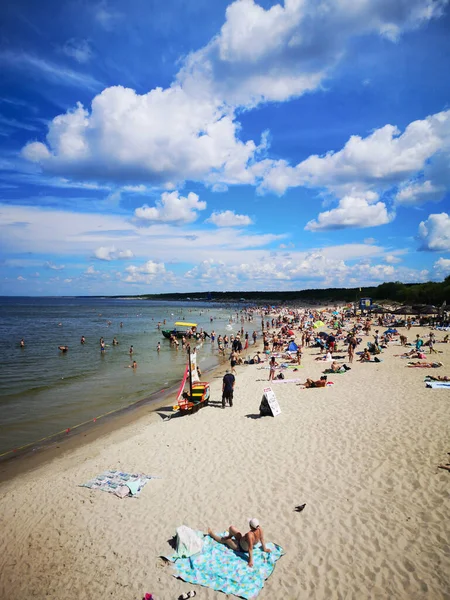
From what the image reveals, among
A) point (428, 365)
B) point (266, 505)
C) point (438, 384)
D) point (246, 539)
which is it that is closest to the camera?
point (246, 539)

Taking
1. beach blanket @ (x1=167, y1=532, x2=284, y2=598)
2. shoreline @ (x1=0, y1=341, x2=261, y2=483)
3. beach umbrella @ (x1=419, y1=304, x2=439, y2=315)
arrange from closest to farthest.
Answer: beach blanket @ (x1=167, y1=532, x2=284, y2=598) → shoreline @ (x1=0, y1=341, x2=261, y2=483) → beach umbrella @ (x1=419, y1=304, x2=439, y2=315)

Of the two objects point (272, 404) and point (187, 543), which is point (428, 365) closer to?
point (272, 404)

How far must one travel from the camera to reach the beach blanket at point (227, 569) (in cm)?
502

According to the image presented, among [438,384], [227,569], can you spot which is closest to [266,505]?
[227,569]

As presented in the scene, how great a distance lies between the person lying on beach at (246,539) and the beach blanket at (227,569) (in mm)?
72

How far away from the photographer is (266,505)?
22.7ft

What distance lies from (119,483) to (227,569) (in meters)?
3.88

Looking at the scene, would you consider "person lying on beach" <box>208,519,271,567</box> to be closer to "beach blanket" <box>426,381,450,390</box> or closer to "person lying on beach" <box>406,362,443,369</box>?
"beach blanket" <box>426,381,450,390</box>

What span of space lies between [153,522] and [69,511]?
219 centimetres

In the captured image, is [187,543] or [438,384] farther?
[438,384]

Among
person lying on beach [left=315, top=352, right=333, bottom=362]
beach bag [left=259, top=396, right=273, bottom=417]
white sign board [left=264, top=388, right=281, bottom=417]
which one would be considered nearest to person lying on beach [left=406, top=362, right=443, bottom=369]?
person lying on beach [left=315, top=352, right=333, bottom=362]

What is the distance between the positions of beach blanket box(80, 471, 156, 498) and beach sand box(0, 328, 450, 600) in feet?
0.56

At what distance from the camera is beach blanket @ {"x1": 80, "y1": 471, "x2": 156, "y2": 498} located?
305 inches

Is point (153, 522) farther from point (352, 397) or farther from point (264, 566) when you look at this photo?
point (352, 397)
